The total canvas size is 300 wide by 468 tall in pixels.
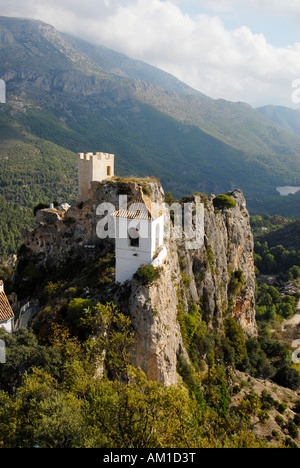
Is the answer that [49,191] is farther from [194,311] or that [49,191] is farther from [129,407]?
[129,407]

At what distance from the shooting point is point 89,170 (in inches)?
1390

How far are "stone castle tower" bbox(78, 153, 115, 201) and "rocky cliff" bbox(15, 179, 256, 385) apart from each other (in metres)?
2.26

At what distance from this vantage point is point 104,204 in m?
33.0

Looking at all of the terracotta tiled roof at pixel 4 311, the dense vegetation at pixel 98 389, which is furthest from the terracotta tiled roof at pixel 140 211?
the terracotta tiled roof at pixel 4 311

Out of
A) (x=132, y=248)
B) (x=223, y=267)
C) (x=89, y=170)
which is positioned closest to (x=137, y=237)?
(x=132, y=248)

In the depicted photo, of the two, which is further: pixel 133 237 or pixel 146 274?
pixel 133 237

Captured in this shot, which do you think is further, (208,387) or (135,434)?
(208,387)

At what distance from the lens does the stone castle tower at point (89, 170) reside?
3506cm

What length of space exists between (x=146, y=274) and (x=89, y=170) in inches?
702

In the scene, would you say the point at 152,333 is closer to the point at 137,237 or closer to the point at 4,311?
the point at 137,237

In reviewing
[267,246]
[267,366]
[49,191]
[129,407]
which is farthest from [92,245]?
[49,191]

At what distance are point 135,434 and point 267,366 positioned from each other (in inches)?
1506

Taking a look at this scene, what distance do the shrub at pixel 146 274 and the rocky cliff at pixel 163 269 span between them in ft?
1.21

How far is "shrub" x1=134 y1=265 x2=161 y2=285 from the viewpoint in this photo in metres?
21.9
